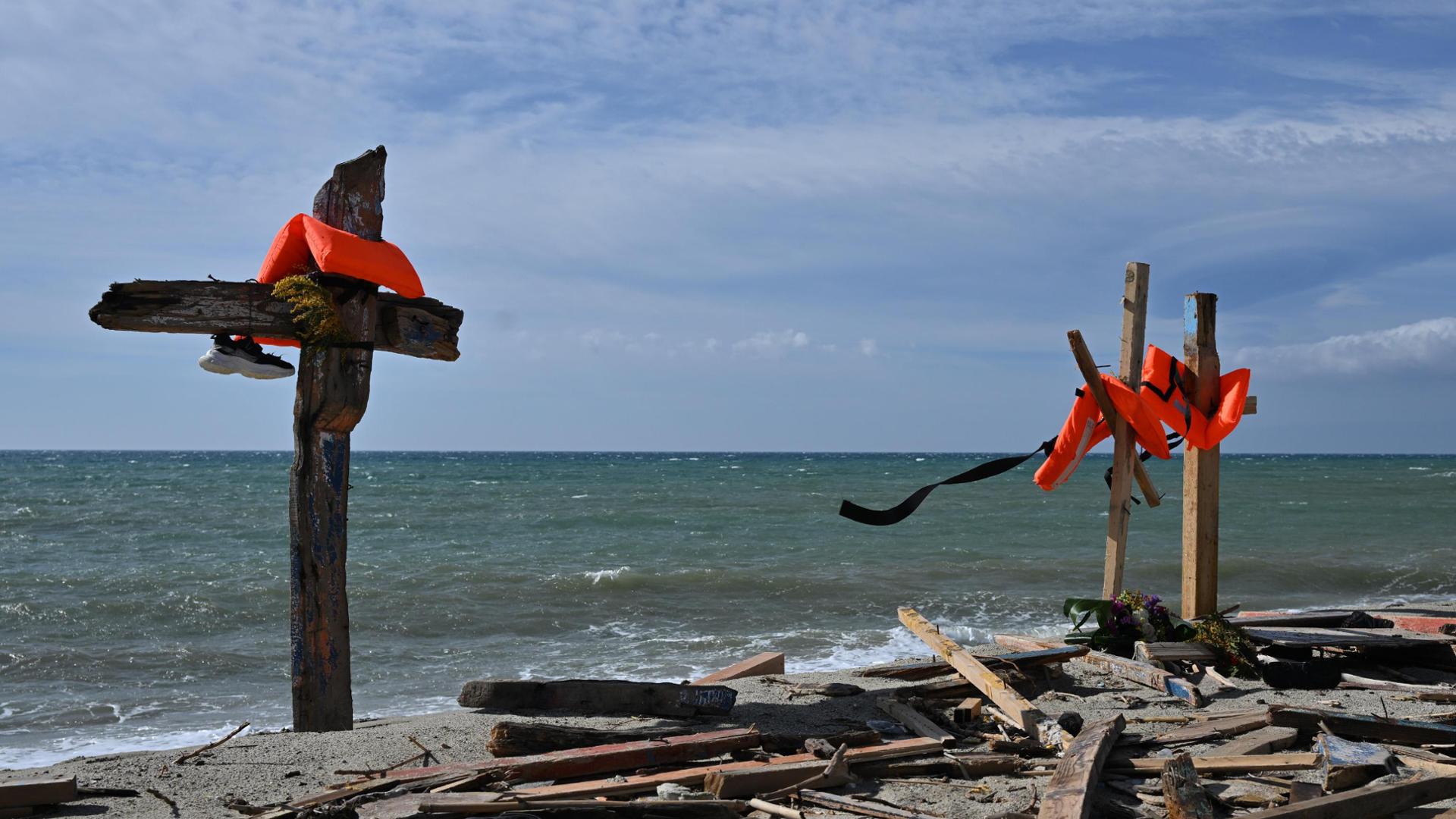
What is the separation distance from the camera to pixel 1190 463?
7.64 m

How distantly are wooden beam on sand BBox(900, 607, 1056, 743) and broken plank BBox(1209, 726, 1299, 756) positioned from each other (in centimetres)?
78

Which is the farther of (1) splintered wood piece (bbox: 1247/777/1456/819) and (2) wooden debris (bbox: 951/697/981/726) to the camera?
(2) wooden debris (bbox: 951/697/981/726)

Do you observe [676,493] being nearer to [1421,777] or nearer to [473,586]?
[473,586]

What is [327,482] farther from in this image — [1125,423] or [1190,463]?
[1190,463]

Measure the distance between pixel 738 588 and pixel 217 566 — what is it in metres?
8.66

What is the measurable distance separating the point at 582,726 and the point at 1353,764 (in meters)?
3.58

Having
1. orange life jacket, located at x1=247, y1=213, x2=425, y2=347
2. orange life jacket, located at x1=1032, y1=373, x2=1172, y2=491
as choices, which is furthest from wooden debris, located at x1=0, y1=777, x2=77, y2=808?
orange life jacket, located at x1=1032, y1=373, x2=1172, y2=491

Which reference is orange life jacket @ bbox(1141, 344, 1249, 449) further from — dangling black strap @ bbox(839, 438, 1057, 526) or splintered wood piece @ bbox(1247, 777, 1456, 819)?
splintered wood piece @ bbox(1247, 777, 1456, 819)

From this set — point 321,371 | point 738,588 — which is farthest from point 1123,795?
point 738,588

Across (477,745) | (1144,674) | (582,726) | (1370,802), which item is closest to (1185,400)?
(1144,674)

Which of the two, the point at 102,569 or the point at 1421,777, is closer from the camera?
the point at 1421,777

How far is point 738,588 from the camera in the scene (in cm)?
1521

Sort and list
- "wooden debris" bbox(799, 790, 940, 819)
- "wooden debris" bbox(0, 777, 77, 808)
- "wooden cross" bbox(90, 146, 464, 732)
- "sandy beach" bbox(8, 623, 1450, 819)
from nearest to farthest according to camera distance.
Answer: "wooden debris" bbox(799, 790, 940, 819)
"wooden debris" bbox(0, 777, 77, 808)
"sandy beach" bbox(8, 623, 1450, 819)
"wooden cross" bbox(90, 146, 464, 732)

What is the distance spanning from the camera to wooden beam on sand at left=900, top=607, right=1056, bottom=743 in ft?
16.8
